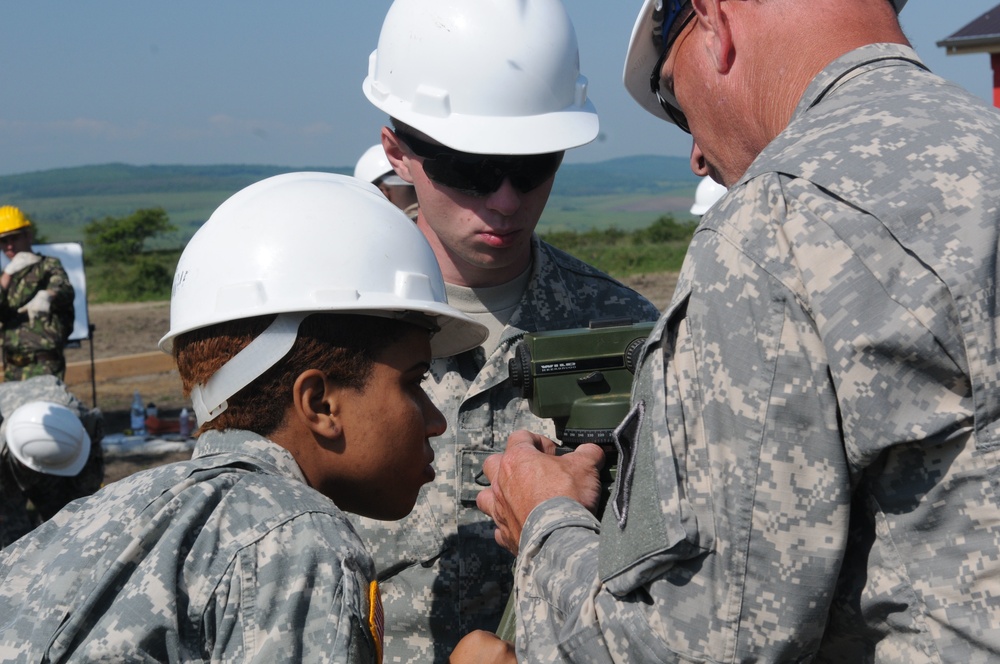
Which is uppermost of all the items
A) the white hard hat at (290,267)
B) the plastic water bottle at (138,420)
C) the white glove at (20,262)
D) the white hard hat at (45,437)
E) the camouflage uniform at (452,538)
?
the white hard hat at (290,267)

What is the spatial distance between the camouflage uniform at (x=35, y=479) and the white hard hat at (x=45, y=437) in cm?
12

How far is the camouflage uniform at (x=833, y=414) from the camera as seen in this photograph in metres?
1.63

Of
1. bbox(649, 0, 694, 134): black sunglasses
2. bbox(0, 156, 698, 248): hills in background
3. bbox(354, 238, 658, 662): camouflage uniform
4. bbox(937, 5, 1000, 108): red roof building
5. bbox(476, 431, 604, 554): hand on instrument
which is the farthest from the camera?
bbox(0, 156, 698, 248): hills in background

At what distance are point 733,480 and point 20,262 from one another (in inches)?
459

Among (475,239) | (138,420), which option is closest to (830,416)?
(475,239)

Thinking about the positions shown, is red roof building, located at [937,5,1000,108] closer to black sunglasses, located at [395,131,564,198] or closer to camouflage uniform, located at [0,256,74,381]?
camouflage uniform, located at [0,256,74,381]

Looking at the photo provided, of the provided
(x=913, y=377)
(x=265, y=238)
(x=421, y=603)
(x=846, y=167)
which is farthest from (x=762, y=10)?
(x=421, y=603)

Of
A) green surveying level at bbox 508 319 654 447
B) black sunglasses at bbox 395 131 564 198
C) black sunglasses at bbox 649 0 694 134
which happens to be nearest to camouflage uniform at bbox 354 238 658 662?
black sunglasses at bbox 395 131 564 198

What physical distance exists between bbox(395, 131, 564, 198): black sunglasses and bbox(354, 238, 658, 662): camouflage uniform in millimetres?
447

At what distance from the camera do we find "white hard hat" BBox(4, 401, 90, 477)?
7.07 meters

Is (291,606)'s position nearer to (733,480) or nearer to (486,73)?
(733,480)

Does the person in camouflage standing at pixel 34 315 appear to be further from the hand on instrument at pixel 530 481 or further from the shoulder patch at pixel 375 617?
the shoulder patch at pixel 375 617

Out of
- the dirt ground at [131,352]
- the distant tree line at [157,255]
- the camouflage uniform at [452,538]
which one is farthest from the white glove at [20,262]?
the distant tree line at [157,255]

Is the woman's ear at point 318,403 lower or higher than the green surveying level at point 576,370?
higher
